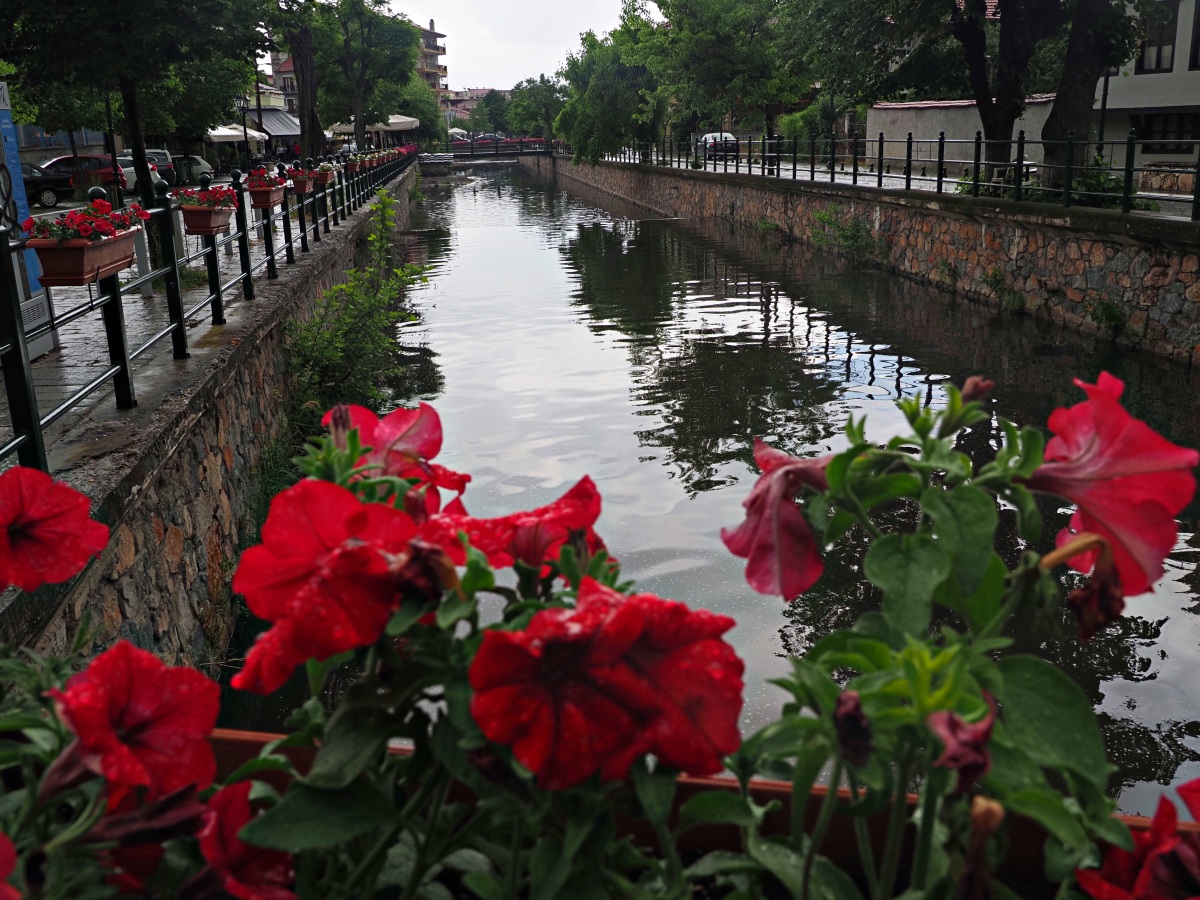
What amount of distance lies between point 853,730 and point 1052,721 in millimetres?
167

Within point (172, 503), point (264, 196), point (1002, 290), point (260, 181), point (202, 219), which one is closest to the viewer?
point (172, 503)

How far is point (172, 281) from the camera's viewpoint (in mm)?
5512

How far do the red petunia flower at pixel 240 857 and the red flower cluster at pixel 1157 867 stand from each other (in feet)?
2.29

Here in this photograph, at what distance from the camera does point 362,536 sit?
0.96m

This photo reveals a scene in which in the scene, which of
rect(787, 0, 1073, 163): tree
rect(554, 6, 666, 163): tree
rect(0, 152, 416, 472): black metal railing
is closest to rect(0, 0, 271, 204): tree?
rect(0, 152, 416, 472): black metal railing

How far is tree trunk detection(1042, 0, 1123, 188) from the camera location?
44.7 ft

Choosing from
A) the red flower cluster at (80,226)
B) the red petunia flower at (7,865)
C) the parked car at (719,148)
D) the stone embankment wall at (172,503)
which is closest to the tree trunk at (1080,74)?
the parked car at (719,148)

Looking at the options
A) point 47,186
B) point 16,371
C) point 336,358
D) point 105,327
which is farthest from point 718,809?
point 47,186

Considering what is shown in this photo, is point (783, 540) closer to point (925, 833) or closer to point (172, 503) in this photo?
point (925, 833)

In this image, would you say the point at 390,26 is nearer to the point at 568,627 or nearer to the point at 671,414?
the point at 671,414

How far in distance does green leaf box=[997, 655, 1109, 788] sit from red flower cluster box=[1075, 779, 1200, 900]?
137 mm

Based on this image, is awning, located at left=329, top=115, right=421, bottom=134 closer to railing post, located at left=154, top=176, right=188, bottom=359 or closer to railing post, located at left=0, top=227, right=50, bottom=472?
railing post, located at left=154, top=176, right=188, bottom=359

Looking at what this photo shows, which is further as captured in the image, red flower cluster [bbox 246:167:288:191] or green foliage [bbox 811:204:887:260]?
Answer: green foliage [bbox 811:204:887:260]

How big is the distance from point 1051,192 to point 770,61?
1970cm
